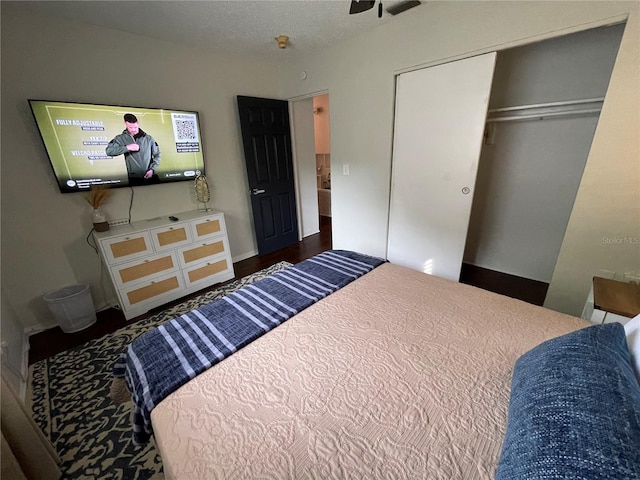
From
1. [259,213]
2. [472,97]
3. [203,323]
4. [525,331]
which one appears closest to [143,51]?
[259,213]

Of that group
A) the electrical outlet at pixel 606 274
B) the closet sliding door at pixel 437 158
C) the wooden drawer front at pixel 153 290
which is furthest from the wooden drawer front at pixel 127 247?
the electrical outlet at pixel 606 274

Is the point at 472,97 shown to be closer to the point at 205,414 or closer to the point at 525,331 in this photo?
the point at 525,331

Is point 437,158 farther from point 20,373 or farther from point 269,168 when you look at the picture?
point 20,373

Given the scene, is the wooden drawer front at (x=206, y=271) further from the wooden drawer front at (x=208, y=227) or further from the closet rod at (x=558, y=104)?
the closet rod at (x=558, y=104)

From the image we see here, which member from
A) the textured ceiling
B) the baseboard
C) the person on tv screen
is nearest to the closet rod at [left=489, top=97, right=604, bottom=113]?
the textured ceiling

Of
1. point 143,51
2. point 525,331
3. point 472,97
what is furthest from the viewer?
point 143,51

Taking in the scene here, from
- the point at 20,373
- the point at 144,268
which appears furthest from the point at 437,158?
the point at 20,373

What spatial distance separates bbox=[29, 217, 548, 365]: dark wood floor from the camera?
6.73ft

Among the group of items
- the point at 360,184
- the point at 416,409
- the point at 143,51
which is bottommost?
the point at 416,409

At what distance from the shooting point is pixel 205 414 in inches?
34.1

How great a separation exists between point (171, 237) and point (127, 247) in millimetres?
353

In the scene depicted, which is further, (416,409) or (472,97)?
(472,97)

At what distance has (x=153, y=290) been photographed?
2.38 meters

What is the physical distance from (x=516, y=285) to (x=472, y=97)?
1891mm
